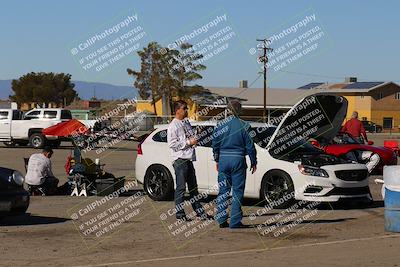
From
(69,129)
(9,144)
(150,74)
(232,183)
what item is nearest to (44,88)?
(150,74)

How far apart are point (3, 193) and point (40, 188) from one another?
453 centimetres

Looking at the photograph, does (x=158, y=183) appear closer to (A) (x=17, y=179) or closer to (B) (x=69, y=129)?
(A) (x=17, y=179)

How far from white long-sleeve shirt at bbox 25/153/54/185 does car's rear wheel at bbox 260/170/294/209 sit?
4308mm

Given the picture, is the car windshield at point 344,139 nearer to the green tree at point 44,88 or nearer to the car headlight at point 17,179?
the car headlight at point 17,179

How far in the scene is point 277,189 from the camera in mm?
12750

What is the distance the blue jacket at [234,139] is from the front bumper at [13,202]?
8.99 ft

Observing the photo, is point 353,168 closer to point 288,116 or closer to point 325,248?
point 288,116

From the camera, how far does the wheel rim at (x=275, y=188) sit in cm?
1266

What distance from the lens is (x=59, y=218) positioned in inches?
458

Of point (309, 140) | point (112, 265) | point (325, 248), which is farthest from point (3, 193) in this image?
point (309, 140)

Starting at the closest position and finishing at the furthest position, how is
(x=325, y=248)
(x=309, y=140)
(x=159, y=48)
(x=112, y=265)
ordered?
(x=112, y=265), (x=325, y=248), (x=309, y=140), (x=159, y=48)

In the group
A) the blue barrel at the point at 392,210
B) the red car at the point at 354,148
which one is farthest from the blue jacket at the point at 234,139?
the red car at the point at 354,148

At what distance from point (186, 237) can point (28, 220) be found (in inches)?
113

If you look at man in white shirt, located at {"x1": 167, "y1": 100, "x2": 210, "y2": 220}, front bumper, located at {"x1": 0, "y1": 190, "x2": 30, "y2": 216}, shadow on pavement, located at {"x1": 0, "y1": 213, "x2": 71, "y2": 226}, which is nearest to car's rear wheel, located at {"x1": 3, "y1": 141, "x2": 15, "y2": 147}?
shadow on pavement, located at {"x1": 0, "y1": 213, "x2": 71, "y2": 226}
